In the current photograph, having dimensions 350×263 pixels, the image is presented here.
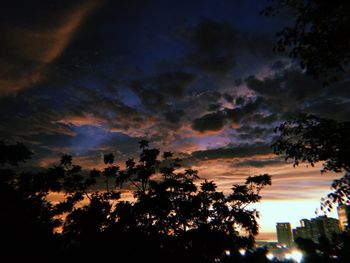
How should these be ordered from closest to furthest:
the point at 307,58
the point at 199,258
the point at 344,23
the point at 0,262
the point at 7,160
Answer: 1. the point at 344,23
2. the point at 307,58
3. the point at 0,262
4. the point at 7,160
5. the point at 199,258

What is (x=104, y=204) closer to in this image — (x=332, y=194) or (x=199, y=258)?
(x=199, y=258)

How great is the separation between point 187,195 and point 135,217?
17.6ft

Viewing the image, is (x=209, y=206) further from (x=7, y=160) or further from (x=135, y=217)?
(x=7, y=160)

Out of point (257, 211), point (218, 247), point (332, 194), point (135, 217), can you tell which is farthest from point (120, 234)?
point (332, 194)

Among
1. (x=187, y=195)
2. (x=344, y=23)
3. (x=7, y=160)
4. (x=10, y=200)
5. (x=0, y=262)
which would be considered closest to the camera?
(x=344, y=23)

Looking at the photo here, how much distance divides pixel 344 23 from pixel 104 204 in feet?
72.7

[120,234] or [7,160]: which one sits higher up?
[7,160]

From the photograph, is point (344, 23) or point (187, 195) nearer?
point (344, 23)

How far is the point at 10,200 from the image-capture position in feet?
50.2

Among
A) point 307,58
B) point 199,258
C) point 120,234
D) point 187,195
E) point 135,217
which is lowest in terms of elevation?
point 199,258

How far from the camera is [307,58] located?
718cm

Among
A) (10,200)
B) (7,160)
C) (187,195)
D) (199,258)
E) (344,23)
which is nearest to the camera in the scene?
(344,23)

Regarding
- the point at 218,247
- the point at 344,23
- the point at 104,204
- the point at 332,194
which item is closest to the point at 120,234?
the point at 104,204

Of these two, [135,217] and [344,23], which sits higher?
[344,23]
